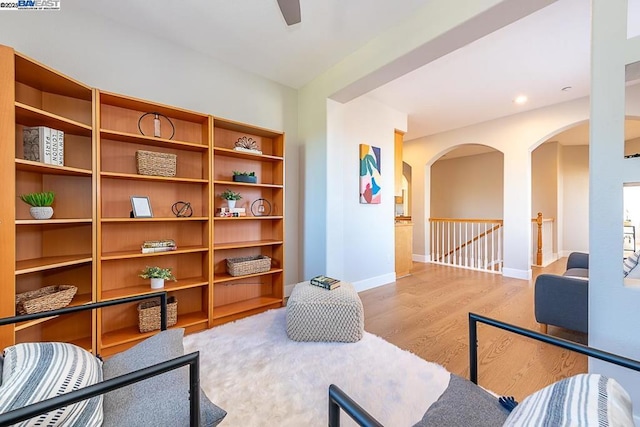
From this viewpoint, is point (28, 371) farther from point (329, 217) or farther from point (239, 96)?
point (239, 96)

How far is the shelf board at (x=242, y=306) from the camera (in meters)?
2.53

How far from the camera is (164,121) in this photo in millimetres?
2449

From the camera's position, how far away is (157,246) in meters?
2.23

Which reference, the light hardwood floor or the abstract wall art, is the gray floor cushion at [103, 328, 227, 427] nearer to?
the light hardwood floor

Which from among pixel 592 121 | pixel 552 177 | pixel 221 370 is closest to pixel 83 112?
pixel 221 370

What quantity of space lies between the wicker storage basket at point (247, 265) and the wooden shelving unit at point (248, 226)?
5 centimetres

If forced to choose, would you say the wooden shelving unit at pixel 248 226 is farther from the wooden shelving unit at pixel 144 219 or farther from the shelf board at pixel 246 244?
the wooden shelving unit at pixel 144 219

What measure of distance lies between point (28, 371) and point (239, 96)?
2.79m

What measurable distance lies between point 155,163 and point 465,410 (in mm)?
2534

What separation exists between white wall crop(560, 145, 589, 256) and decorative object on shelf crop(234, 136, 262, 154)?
22.7 ft

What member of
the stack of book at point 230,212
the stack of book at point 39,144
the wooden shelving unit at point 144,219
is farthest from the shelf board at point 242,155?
the stack of book at point 39,144

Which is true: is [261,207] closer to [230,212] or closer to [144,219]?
[230,212]

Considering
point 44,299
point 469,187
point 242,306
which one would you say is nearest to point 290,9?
point 44,299

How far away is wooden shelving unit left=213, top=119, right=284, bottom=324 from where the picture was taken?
2696 millimetres
